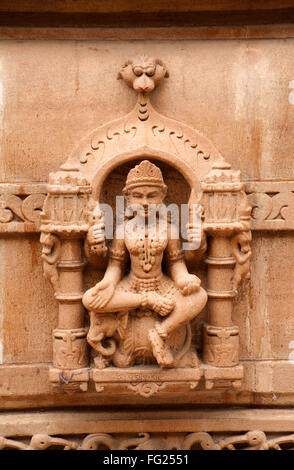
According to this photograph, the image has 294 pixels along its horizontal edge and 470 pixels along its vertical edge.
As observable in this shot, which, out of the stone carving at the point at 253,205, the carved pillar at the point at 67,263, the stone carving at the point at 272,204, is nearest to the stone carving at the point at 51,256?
the carved pillar at the point at 67,263

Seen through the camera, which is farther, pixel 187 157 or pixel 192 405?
pixel 192 405

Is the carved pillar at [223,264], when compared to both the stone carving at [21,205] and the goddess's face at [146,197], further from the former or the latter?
the stone carving at [21,205]

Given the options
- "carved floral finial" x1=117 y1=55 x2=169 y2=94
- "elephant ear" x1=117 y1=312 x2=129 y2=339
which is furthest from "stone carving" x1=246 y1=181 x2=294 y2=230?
"elephant ear" x1=117 y1=312 x2=129 y2=339

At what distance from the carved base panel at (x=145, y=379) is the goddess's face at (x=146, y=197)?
85 centimetres

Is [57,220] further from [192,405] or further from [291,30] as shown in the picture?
[291,30]

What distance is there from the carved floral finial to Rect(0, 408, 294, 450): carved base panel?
1868 millimetres

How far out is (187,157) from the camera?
10.5 ft

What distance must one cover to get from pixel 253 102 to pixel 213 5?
1.86ft

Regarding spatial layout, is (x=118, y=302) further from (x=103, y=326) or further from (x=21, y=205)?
(x=21, y=205)

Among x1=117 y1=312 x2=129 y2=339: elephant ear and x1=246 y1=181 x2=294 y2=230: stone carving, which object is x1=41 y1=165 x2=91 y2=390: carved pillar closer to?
x1=117 y1=312 x2=129 y2=339: elephant ear

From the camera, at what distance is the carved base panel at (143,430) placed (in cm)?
335

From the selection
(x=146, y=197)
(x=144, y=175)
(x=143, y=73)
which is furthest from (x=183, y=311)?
(x=143, y=73)
